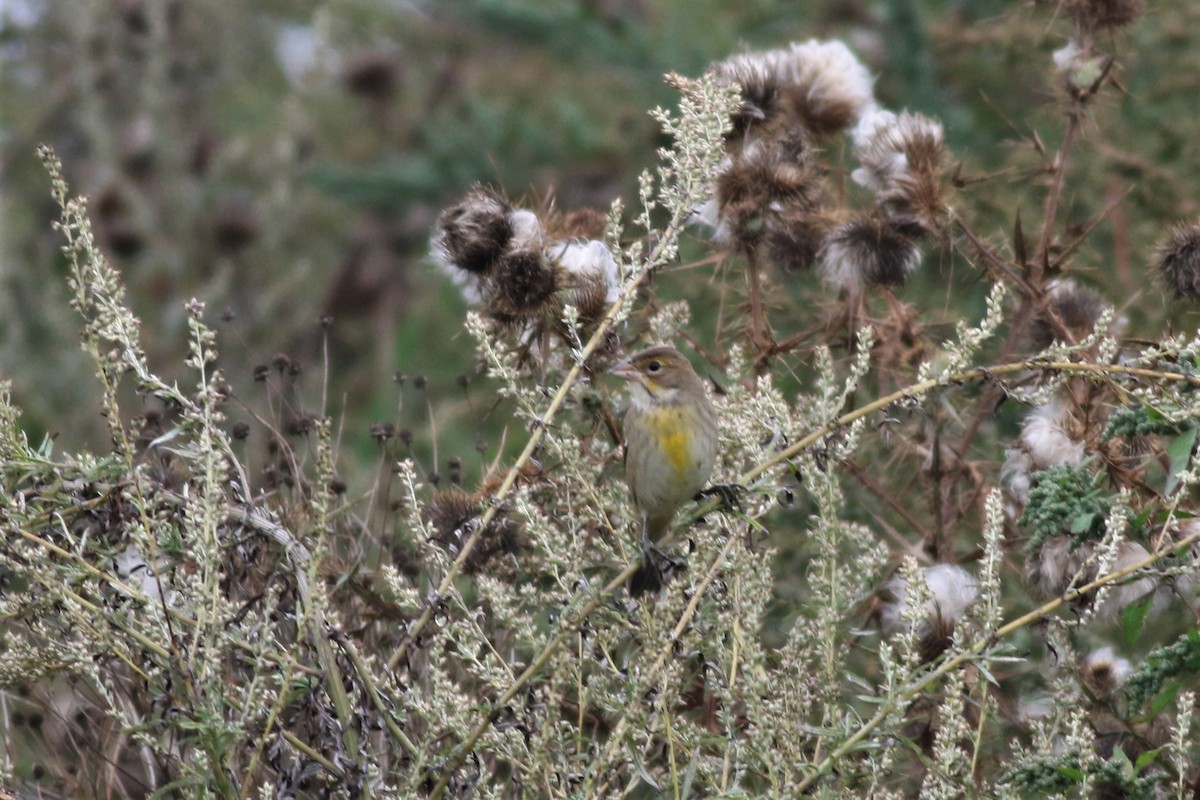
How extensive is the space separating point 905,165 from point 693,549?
142 centimetres

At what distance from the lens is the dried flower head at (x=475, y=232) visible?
3.55 metres

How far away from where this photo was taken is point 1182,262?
3.43 m

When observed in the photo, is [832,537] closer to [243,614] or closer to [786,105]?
[243,614]

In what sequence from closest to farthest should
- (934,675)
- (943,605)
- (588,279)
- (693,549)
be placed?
1. (934,675)
2. (693,549)
3. (943,605)
4. (588,279)

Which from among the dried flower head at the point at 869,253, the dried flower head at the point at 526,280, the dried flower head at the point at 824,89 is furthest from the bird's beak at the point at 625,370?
the dried flower head at the point at 824,89

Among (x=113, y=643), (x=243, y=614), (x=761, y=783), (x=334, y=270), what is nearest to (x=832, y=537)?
(x=761, y=783)

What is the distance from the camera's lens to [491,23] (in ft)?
28.9

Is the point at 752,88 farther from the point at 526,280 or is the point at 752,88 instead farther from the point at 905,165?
the point at 526,280

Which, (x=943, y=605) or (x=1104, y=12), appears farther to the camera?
(x=1104, y=12)

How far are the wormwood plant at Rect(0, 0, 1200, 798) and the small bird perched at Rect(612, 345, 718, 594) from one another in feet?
0.27

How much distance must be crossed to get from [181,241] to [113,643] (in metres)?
7.57

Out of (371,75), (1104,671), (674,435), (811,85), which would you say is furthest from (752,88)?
(371,75)

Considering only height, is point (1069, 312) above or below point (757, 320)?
above

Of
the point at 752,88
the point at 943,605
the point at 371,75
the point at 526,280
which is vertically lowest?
the point at 943,605
